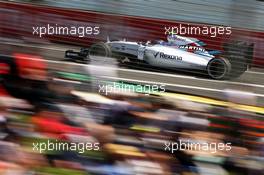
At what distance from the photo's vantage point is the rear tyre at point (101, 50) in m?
3.26

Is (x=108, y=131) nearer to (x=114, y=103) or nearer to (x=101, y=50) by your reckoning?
(x=114, y=103)

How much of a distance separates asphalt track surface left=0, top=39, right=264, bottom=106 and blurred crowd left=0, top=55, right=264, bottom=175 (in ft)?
0.27

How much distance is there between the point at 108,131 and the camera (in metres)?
3.11

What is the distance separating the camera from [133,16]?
318cm

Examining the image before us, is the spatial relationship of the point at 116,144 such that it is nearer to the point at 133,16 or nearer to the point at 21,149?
the point at 21,149

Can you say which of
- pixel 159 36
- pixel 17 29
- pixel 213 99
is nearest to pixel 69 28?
pixel 17 29

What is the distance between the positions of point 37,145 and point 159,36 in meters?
1.46

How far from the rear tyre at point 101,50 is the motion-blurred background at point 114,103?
0.04 metres

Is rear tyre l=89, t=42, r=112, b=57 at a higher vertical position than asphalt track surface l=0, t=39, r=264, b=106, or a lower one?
higher

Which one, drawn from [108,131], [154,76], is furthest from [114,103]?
[154,76]

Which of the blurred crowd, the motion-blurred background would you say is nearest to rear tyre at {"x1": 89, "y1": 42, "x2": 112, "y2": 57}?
the motion-blurred background

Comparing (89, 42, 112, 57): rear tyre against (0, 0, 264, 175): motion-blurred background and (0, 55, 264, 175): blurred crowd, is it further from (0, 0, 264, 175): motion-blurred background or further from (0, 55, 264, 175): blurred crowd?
(0, 55, 264, 175): blurred crowd

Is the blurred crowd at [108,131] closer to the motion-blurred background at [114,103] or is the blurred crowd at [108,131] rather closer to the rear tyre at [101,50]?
the motion-blurred background at [114,103]

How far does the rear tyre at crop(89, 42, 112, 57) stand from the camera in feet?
10.7
